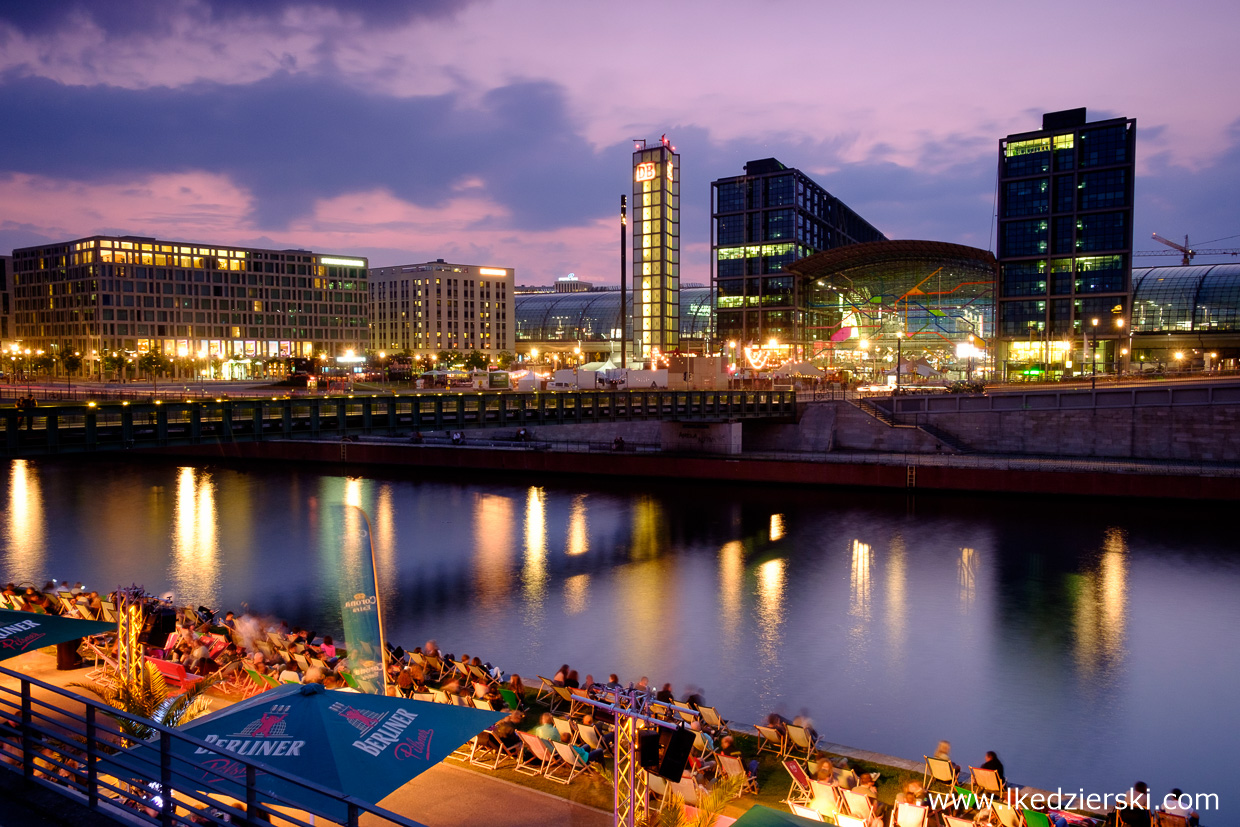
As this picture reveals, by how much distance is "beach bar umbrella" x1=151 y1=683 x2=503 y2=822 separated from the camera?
8141mm

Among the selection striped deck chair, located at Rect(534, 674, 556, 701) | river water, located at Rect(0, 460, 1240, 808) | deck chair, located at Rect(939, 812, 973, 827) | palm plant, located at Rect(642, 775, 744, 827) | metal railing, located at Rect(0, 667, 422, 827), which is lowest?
river water, located at Rect(0, 460, 1240, 808)

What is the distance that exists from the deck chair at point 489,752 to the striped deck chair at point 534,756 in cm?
27

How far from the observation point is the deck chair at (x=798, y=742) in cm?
1309

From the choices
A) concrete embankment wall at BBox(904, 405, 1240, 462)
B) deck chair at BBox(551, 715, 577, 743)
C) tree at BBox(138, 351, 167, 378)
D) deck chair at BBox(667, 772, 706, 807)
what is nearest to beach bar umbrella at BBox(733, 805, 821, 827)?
deck chair at BBox(667, 772, 706, 807)

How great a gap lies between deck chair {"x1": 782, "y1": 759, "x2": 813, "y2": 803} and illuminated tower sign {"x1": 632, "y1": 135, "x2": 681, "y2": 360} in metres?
91.6

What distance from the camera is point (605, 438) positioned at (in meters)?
68.9

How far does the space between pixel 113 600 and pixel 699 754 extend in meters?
16.7

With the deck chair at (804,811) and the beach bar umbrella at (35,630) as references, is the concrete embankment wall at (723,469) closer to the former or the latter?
the deck chair at (804,811)

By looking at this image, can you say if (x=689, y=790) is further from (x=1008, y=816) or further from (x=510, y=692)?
(x=510, y=692)

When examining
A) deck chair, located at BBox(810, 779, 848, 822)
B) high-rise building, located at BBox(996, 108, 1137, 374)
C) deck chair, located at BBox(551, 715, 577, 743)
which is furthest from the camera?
high-rise building, located at BBox(996, 108, 1137, 374)

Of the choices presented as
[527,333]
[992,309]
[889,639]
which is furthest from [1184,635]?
[527,333]

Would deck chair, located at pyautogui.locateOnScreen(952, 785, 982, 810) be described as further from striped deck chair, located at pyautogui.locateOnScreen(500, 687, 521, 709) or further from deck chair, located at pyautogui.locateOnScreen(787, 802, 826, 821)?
striped deck chair, located at pyautogui.locateOnScreen(500, 687, 521, 709)

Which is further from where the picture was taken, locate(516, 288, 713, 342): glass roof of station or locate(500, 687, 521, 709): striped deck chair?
locate(516, 288, 713, 342): glass roof of station

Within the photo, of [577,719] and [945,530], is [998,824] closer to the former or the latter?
[577,719]
